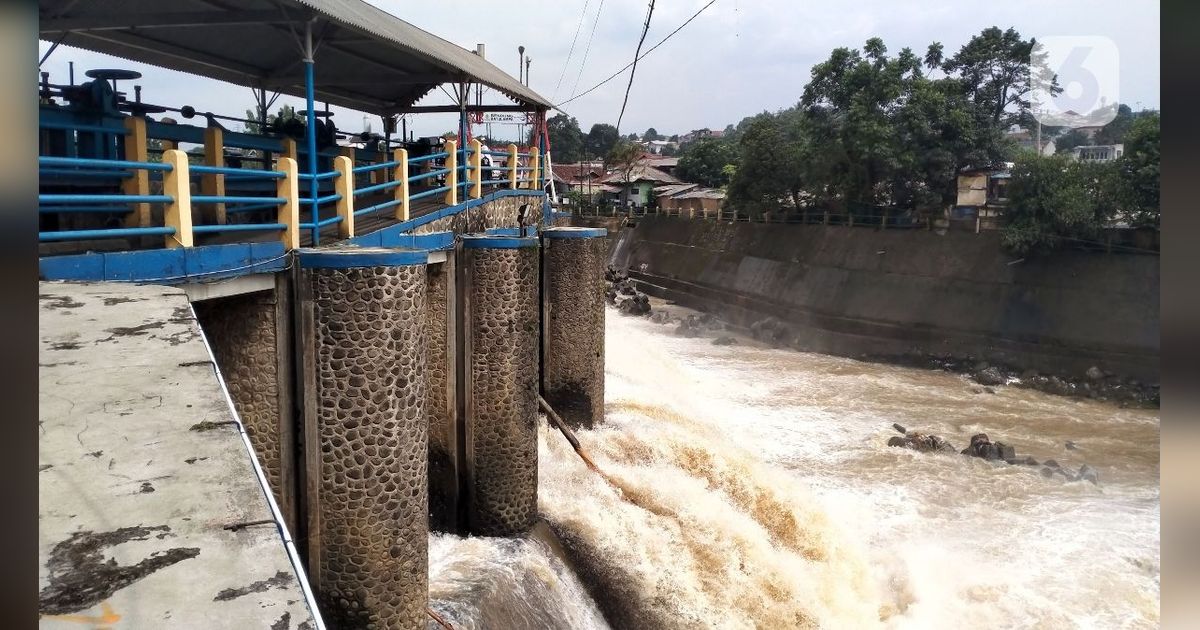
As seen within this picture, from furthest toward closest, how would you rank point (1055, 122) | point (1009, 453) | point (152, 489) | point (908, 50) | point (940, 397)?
1. point (908, 50)
2. point (1055, 122)
3. point (940, 397)
4. point (1009, 453)
5. point (152, 489)

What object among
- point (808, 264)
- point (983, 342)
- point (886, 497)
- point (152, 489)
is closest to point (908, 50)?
point (808, 264)

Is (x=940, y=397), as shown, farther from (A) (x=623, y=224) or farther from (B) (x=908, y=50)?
(A) (x=623, y=224)

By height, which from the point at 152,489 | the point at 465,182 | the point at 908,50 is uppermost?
the point at 908,50

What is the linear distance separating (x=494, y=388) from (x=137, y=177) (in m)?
4.61

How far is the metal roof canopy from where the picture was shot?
23.7 ft

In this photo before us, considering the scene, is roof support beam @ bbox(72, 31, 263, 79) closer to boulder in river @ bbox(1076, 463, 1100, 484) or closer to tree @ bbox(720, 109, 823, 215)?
boulder in river @ bbox(1076, 463, 1100, 484)

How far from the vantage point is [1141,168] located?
70.2 ft

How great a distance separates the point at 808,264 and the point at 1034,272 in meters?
7.97

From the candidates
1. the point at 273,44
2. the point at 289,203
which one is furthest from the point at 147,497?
the point at 273,44

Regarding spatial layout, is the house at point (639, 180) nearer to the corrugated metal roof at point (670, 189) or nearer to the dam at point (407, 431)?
the corrugated metal roof at point (670, 189)

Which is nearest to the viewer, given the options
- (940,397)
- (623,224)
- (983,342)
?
(940,397)

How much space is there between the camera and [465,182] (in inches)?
455

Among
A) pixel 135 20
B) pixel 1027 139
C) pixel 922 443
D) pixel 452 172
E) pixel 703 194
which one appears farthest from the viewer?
pixel 703 194

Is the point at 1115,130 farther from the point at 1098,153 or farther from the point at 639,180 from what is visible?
the point at 639,180
